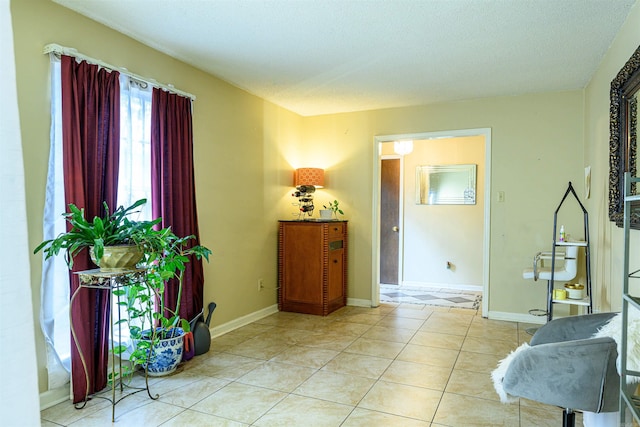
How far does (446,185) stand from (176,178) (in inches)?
169

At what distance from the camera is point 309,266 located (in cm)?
461

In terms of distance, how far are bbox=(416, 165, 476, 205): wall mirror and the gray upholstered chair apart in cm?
468

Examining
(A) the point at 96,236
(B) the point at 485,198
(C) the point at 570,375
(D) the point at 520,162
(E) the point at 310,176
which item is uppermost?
(D) the point at 520,162

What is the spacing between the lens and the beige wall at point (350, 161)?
128 inches

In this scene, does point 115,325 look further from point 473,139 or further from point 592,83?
point 473,139

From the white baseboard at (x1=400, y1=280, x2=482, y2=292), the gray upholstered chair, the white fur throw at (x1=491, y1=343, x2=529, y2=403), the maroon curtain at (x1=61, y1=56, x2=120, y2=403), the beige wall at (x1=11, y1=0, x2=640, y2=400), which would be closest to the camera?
the gray upholstered chair

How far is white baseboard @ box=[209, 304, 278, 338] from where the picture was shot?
3807 millimetres

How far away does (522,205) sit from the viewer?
4.32 meters

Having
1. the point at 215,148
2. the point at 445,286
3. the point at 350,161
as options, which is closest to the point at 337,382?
the point at 215,148

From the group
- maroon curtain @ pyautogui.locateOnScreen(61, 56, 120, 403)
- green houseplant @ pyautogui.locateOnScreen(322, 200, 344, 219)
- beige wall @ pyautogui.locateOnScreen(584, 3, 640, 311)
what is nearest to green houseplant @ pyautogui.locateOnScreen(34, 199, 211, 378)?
maroon curtain @ pyautogui.locateOnScreen(61, 56, 120, 403)

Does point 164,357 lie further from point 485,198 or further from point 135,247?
point 485,198

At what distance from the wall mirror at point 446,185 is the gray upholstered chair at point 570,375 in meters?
4.68

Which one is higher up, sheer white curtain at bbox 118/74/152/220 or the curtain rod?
the curtain rod

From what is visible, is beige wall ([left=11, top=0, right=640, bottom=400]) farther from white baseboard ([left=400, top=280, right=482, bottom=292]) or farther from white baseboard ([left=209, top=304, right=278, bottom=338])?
white baseboard ([left=400, top=280, right=482, bottom=292])
